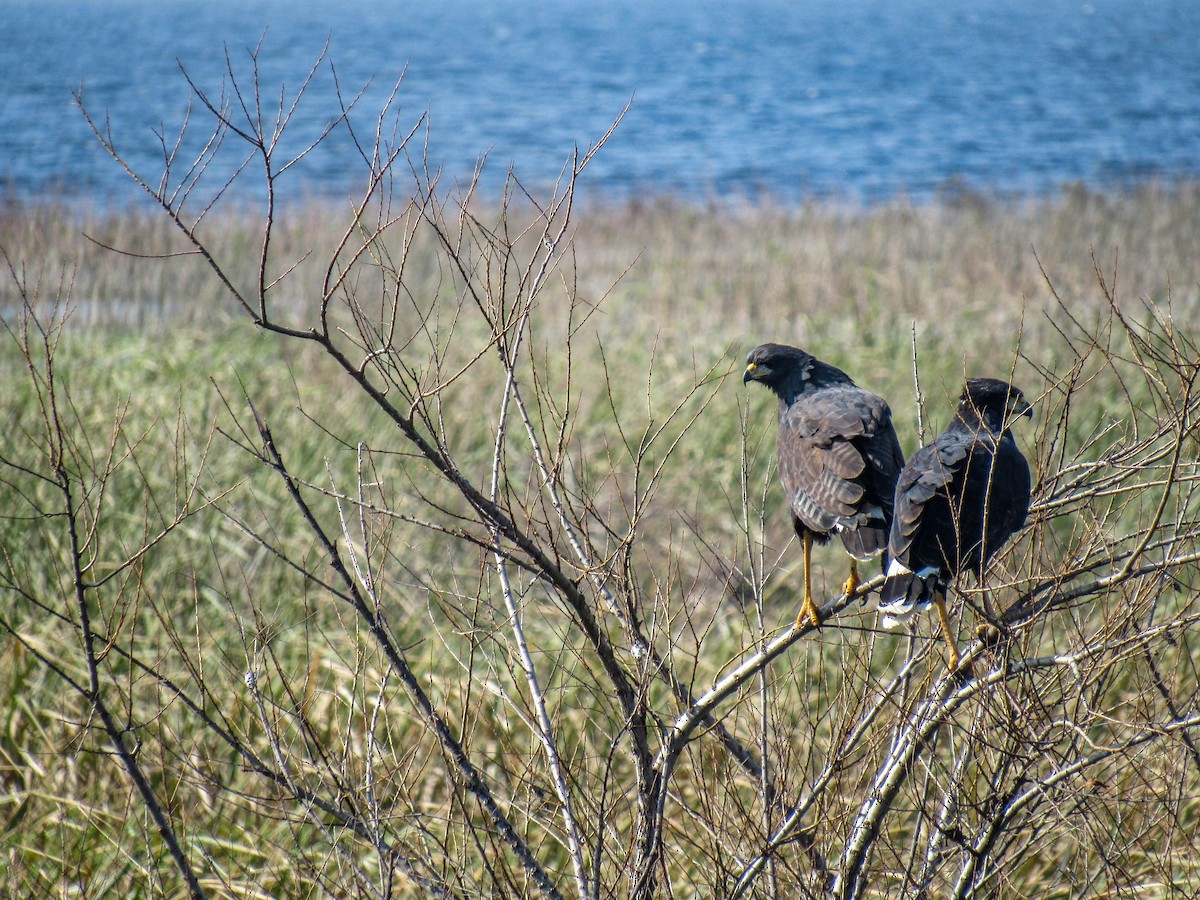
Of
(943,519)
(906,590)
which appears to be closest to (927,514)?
(943,519)

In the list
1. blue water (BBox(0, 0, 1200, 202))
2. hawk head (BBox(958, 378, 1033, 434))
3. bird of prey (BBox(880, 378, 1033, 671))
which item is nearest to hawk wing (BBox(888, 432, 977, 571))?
bird of prey (BBox(880, 378, 1033, 671))

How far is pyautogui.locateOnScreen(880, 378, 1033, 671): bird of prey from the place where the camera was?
2.59 metres

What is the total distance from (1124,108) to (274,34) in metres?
54.8

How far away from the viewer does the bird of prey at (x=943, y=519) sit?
259 cm

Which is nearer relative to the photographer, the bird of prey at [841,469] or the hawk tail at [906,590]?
the hawk tail at [906,590]

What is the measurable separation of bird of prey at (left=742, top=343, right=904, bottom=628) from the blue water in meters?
1.35

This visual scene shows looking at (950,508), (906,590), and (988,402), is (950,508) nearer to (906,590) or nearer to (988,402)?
(906,590)

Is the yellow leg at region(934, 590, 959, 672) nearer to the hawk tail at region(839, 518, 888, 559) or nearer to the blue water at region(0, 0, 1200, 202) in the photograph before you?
the hawk tail at region(839, 518, 888, 559)

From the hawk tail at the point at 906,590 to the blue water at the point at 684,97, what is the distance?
140cm

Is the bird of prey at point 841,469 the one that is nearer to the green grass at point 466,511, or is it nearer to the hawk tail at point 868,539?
the hawk tail at point 868,539

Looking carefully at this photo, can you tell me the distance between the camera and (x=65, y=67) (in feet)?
138

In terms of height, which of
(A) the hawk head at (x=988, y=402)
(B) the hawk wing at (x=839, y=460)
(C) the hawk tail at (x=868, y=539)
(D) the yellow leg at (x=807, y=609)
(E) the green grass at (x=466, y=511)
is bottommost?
(E) the green grass at (x=466, y=511)

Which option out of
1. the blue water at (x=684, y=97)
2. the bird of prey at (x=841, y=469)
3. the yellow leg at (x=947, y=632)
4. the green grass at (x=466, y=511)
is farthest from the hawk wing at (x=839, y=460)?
the blue water at (x=684, y=97)

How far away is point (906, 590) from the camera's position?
2584mm
